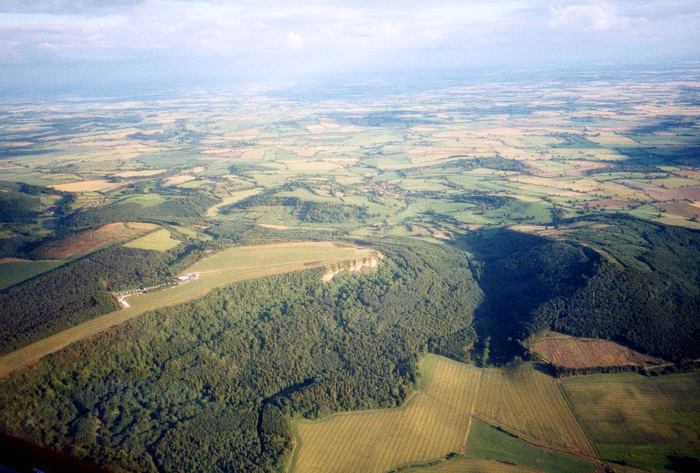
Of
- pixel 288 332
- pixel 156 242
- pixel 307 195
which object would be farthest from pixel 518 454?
pixel 307 195

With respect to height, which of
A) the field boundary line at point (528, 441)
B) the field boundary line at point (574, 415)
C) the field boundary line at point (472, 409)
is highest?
the field boundary line at point (574, 415)

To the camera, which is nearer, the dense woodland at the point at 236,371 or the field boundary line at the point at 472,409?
the dense woodland at the point at 236,371

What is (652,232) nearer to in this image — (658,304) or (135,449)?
(658,304)

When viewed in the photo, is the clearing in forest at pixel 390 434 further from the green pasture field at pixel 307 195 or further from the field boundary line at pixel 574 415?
the green pasture field at pixel 307 195

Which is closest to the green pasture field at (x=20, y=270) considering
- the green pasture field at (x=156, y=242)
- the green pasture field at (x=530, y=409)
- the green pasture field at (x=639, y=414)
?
the green pasture field at (x=156, y=242)

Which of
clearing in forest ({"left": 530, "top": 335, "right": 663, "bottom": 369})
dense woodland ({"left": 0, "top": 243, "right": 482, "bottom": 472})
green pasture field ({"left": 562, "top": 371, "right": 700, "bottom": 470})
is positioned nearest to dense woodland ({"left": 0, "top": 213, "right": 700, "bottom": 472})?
dense woodland ({"left": 0, "top": 243, "right": 482, "bottom": 472})

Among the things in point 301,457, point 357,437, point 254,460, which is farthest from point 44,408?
point 357,437

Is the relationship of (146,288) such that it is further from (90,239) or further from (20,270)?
(90,239)
